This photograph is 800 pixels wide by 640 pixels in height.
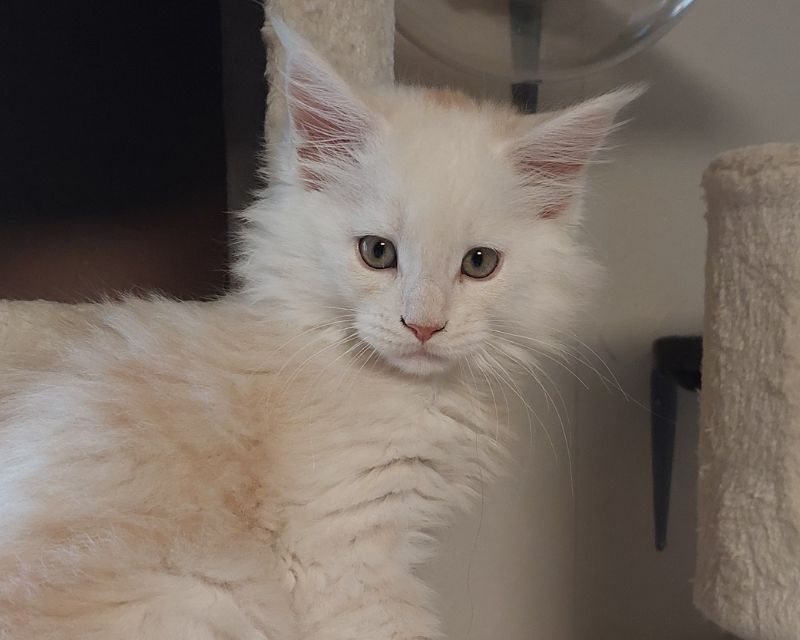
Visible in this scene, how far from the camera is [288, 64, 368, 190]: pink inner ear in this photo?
2.81 ft

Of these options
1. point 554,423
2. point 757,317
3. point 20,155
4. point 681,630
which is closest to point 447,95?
point 757,317

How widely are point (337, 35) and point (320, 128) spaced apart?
185 millimetres

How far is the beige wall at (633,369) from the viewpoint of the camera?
A: 1.52 metres

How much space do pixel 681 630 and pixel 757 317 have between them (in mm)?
1094

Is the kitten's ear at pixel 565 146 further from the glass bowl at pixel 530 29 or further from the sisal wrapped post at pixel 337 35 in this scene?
the glass bowl at pixel 530 29

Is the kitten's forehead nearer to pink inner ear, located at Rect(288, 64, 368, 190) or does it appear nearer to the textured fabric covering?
pink inner ear, located at Rect(288, 64, 368, 190)

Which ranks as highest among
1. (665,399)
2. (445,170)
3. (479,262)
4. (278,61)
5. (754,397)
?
(278,61)

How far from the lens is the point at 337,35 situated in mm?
996

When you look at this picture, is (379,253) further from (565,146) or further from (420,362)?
(565,146)

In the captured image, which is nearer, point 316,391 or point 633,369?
point 316,391

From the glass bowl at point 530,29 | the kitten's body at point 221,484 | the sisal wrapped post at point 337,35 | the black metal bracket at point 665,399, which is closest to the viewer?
the kitten's body at point 221,484

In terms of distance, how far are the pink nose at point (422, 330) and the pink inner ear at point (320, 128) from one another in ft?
0.78

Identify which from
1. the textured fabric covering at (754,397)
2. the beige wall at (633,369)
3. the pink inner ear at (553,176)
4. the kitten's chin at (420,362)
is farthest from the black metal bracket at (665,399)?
the kitten's chin at (420,362)

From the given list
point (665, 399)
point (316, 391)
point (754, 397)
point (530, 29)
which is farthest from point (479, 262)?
point (665, 399)
